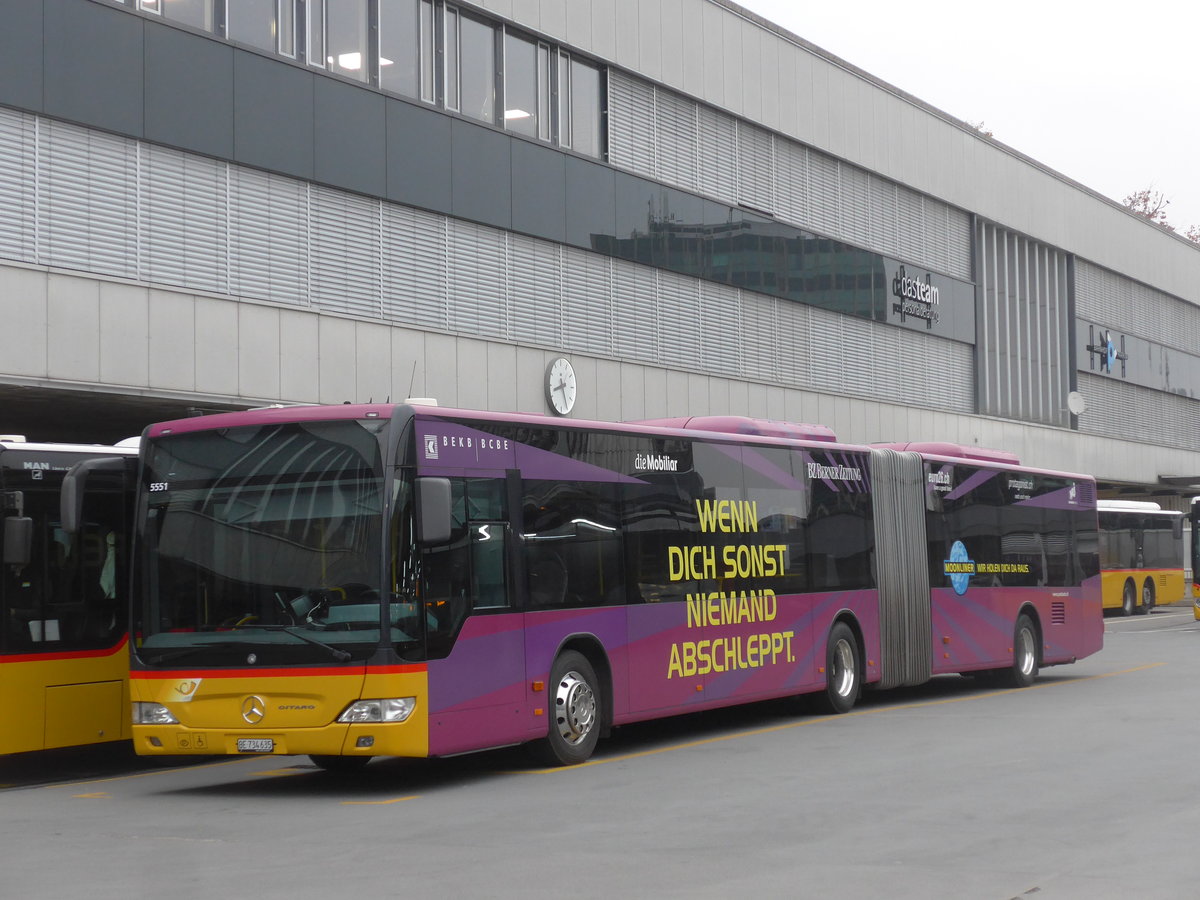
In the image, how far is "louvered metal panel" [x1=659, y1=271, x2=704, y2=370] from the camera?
106 feet

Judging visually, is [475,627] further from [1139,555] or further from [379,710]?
[1139,555]

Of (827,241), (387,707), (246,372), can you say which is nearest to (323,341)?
(246,372)

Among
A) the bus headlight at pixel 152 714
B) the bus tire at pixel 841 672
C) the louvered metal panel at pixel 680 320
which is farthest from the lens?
the louvered metal panel at pixel 680 320

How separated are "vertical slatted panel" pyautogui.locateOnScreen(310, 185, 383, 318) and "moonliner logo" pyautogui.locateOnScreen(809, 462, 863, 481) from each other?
9.25 meters

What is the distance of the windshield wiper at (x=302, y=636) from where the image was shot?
11602 mm

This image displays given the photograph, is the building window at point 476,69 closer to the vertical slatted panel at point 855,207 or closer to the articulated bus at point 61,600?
the vertical slatted panel at point 855,207

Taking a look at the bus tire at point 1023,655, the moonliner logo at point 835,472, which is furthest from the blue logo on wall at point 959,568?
the moonliner logo at point 835,472

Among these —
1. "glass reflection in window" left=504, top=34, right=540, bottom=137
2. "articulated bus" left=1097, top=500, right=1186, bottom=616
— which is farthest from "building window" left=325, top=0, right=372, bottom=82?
"articulated bus" left=1097, top=500, right=1186, bottom=616

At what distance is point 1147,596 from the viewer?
48.5 m

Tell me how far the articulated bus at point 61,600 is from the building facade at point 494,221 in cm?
604

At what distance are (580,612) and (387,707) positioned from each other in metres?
2.60

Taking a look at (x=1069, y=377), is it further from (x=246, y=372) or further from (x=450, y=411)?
(x=450, y=411)

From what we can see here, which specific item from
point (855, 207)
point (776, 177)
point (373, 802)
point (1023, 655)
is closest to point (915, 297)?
point (855, 207)

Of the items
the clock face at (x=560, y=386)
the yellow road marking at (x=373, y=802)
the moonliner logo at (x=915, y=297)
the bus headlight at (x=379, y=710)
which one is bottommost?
the yellow road marking at (x=373, y=802)
